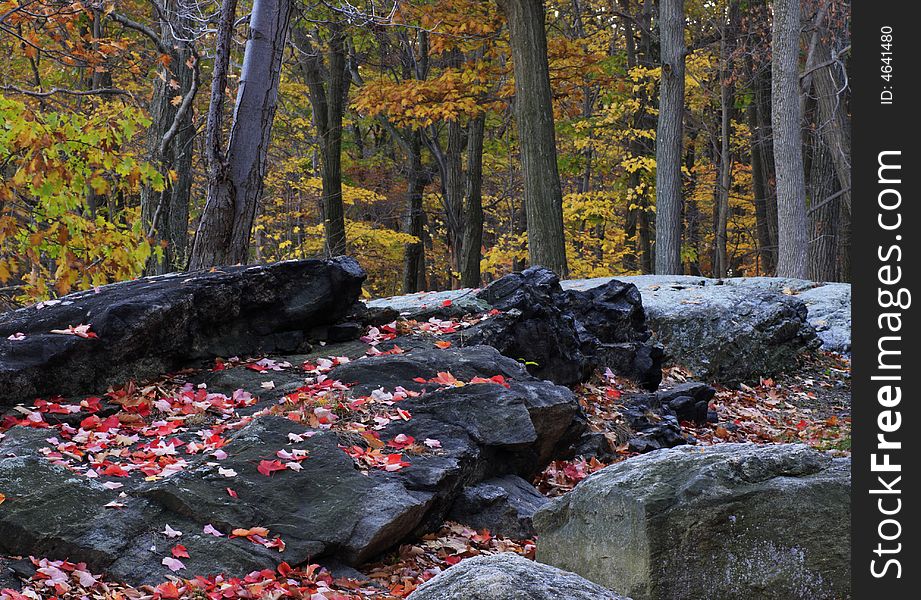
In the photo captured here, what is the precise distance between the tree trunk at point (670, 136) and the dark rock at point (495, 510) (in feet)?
38.4

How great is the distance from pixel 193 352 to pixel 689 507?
454 cm

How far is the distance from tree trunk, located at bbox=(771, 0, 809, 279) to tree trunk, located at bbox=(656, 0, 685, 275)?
1.70 metres

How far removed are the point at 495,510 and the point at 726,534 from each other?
2.09 meters

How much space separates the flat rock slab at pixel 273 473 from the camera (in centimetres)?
438

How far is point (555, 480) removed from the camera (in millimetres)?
6578

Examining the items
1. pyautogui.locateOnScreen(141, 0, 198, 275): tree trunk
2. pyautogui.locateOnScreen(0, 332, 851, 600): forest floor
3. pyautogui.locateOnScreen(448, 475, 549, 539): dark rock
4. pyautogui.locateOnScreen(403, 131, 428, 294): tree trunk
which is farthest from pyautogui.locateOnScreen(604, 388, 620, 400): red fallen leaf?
pyautogui.locateOnScreen(403, 131, 428, 294): tree trunk

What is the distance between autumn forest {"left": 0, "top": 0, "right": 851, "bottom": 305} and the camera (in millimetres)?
8930

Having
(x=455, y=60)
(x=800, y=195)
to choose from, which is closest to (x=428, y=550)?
(x=800, y=195)

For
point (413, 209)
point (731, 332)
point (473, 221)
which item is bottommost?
point (731, 332)

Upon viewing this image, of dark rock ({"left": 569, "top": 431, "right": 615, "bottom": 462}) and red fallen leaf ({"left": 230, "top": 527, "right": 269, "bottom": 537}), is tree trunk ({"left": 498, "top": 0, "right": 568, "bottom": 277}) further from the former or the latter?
red fallen leaf ({"left": 230, "top": 527, "right": 269, "bottom": 537})

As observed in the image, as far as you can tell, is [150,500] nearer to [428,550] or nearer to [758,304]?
[428,550]

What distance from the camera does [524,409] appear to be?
605 cm

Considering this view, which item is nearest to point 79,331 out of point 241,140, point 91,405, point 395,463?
point 91,405

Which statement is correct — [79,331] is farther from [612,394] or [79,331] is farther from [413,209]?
[413,209]
